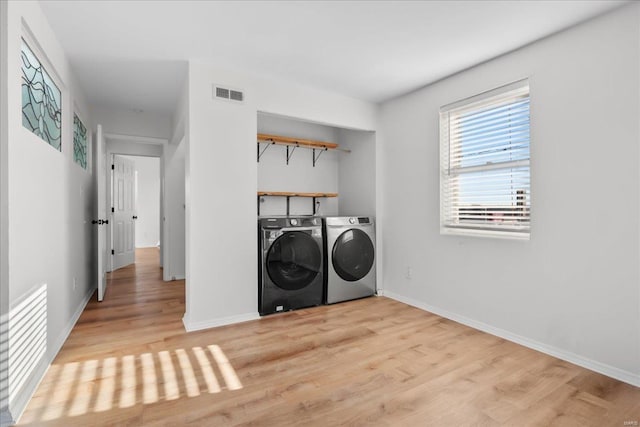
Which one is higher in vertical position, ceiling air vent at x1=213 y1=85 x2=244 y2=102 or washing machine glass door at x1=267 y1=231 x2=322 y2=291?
ceiling air vent at x1=213 y1=85 x2=244 y2=102

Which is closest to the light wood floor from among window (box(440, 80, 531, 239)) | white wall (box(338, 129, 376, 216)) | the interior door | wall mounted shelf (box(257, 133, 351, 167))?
window (box(440, 80, 531, 239))

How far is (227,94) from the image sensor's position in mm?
2850

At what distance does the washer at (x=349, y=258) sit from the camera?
342cm

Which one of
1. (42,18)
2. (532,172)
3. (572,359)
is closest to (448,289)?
(572,359)

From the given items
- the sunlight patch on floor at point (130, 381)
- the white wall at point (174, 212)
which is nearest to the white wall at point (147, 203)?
the white wall at point (174, 212)

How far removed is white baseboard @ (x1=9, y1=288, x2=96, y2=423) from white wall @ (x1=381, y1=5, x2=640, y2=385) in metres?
3.04

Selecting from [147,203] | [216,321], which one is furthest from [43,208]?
[147,203]

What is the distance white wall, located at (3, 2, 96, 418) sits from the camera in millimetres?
1566

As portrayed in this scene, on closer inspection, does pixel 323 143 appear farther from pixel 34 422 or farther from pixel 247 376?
pixel 34 422

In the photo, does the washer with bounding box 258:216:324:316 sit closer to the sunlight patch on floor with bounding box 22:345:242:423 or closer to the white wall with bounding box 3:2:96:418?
the sunlight patch on floor with bounding box 22:345:242:423

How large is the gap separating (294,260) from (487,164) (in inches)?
76.3

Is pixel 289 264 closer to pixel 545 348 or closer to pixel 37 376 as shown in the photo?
pixel 37 376

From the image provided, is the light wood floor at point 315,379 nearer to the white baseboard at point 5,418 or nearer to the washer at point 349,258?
the white baseboard at point 5,418

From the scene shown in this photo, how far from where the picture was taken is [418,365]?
2082mm
